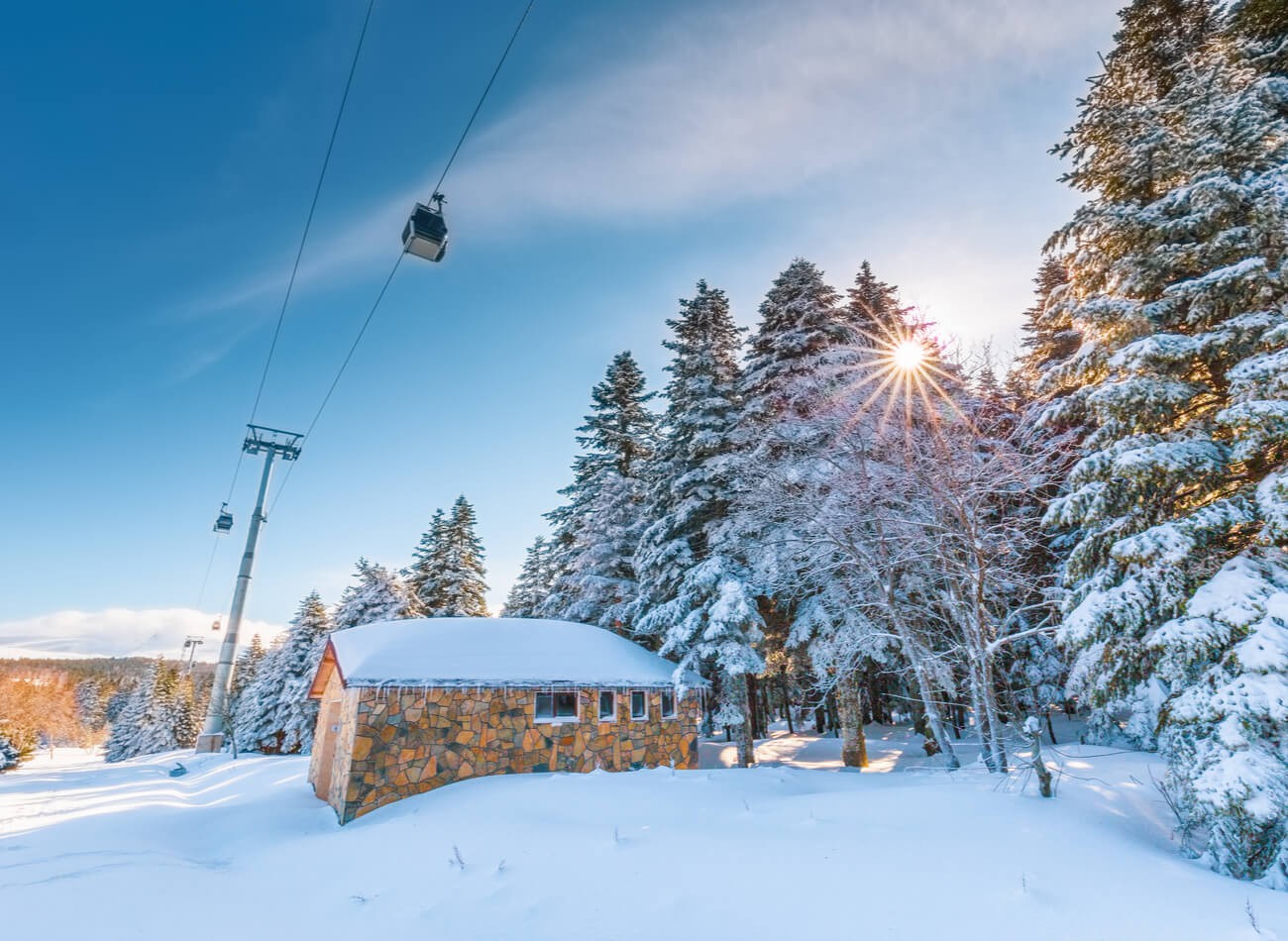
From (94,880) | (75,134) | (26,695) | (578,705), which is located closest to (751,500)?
(578,705)

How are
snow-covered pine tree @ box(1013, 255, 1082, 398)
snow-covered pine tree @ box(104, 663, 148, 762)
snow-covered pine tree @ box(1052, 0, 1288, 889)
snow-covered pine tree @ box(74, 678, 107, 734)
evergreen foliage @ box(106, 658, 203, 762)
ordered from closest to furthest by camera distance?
snow-covered pine tree @ box(1052, 0, 1288, 889), snow-covered pine tree @ box(1013, 255, 1082, 398), evergreen foliage @ box(106, 658, 203, 762), snow-covered pine tree @ box(104, 663, 148, 762), snow-covered pine tree @ box(74, 678, 107, 734)

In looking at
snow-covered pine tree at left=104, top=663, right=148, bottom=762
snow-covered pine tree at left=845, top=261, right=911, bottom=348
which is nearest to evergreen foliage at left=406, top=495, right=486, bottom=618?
snow-covered pine tree at left=845, top=261, right=911, bottom=348

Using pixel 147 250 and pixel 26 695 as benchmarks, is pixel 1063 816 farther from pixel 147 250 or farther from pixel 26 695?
pixel 26 695

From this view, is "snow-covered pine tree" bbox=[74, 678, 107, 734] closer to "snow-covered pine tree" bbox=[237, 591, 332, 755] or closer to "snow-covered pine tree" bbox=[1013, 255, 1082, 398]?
"snow-covered pine tree" bbox=[237, 591, 332, 755]

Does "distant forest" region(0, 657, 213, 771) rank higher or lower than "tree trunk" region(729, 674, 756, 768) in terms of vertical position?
lower

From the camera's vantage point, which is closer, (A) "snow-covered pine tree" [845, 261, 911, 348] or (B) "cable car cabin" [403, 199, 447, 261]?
(B) "cable car cabin" [403, 199, 447, 261]

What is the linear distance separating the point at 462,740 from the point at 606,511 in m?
9.73

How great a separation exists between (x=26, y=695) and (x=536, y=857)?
7373 cm

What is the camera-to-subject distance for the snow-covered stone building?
1052 cm

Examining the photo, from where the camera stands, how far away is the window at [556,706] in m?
12.2

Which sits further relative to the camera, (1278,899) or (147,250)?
(147,250)

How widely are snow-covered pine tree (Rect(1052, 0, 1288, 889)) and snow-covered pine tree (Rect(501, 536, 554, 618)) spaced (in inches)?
894

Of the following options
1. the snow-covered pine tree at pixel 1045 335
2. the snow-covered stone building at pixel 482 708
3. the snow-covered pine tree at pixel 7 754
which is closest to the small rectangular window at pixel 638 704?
the snow-covered stone building at pixel 482 708

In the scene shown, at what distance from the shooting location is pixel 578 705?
1252 centimetres
